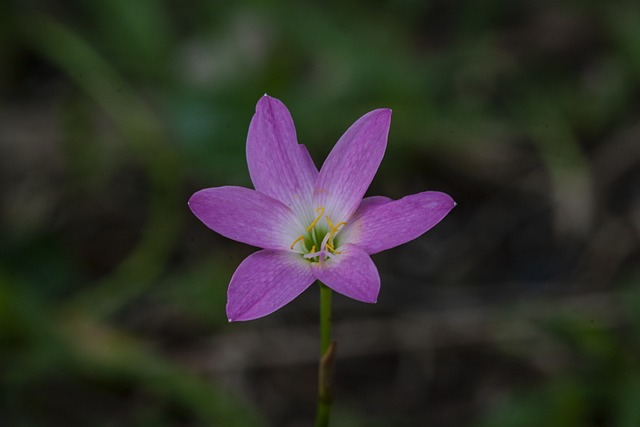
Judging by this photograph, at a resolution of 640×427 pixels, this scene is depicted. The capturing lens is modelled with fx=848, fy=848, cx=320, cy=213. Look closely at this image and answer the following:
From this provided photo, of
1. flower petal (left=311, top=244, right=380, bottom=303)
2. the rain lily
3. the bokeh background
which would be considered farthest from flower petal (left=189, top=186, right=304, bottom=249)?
the bokeh background

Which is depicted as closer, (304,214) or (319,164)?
(304,214)

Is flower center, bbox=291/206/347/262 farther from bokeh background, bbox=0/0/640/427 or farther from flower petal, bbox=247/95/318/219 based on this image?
bokeh background, bbox=0/0/640/427

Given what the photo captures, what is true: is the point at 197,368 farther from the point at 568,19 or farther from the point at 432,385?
the point at 568,19

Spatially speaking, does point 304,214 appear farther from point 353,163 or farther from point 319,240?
point 353,163

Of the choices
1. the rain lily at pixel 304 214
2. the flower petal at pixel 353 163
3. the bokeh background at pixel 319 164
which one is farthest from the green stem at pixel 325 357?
the bokeh background at pixel 319 164

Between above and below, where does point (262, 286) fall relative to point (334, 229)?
below

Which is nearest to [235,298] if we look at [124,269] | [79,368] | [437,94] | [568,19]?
[79,368]

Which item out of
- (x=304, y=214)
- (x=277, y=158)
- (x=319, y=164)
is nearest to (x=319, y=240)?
(x=304, y=214)
